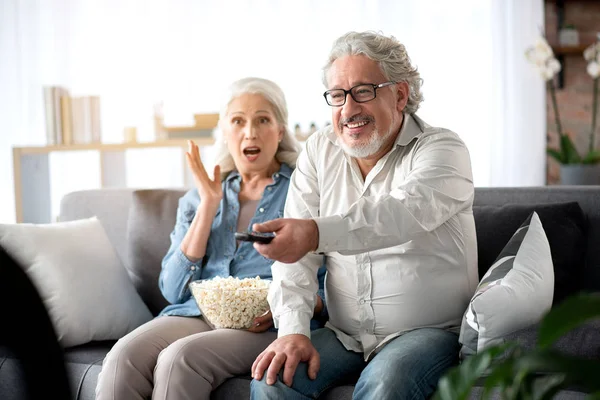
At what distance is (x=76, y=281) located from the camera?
7.86 ft

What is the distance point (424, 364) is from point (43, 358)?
3.89 feet

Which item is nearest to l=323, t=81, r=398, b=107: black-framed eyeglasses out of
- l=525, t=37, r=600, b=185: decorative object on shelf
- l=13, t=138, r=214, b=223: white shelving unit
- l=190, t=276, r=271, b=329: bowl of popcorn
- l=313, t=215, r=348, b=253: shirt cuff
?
l=313, t=215, r=348, b=253: shirt cuff

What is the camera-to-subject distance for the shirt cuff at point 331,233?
1574mm

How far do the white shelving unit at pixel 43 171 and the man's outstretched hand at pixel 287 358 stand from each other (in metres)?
2.76

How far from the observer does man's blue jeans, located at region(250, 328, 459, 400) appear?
1.62m

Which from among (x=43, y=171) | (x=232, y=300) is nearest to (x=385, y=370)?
(x=232, y=300)

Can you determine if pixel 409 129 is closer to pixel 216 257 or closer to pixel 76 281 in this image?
pixel 216 257

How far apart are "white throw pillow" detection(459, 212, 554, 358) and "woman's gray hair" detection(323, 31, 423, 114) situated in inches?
21.8

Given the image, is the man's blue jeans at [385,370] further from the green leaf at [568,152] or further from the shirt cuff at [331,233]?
the green leaf at [568,152]

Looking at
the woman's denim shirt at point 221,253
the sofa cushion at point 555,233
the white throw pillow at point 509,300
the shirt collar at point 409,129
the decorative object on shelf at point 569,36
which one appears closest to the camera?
the white throw pillow at point 509,300

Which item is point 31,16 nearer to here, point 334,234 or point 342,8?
point 342,8

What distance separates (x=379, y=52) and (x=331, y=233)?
22.8 inches

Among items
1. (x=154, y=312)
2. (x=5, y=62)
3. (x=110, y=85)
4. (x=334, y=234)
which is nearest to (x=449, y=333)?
(x=334, y=234)

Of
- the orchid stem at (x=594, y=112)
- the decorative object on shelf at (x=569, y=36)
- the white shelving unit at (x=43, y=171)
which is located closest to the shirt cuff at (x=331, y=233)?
the white shelving unit at (x=43, y=171)
